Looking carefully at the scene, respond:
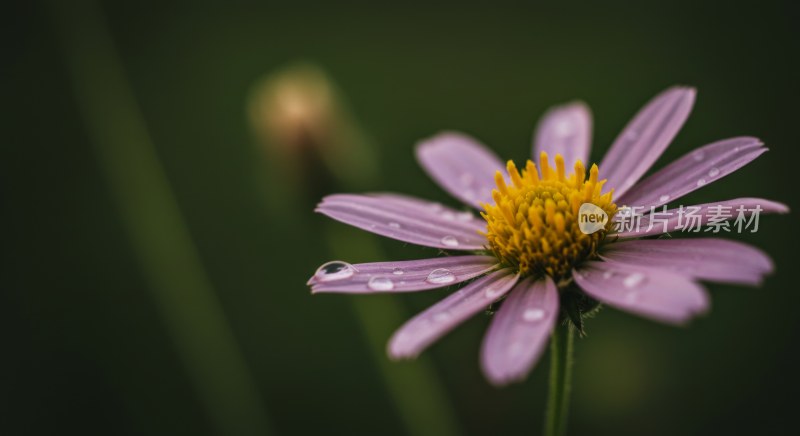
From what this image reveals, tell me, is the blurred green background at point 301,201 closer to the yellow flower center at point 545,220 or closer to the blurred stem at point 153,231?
the blurred stem at point 153,231

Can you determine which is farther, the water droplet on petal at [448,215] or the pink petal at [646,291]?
the water droplet on petal at [448,215]

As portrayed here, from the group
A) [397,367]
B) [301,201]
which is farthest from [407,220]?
[301,201]

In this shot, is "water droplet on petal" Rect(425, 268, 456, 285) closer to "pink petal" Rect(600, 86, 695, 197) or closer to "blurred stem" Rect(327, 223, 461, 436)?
"pink petal" Rect(600, 86, 695, 197)

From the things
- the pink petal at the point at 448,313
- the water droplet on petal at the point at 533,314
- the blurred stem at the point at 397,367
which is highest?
the pink petal at the point at 448,313

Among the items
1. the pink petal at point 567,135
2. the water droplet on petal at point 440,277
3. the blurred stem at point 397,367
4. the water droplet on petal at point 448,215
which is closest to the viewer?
the water droplet on petal at point 440,277

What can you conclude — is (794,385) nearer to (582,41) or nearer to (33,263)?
(582,41)

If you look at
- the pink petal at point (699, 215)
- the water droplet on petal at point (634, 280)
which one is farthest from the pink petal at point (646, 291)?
the pink petal at point (699, 215)

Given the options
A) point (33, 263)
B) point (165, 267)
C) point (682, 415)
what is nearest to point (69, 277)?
point (33, 263)

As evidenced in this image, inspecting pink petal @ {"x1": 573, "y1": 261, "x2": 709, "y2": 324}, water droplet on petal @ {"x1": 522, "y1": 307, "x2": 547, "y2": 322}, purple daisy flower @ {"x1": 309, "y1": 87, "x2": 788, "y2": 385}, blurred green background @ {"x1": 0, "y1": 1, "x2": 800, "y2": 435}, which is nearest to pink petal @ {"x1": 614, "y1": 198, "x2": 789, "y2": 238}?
purple daisy flower @ {"x1": 309, "y1": 87, "x2": 788, "y2": 385}
